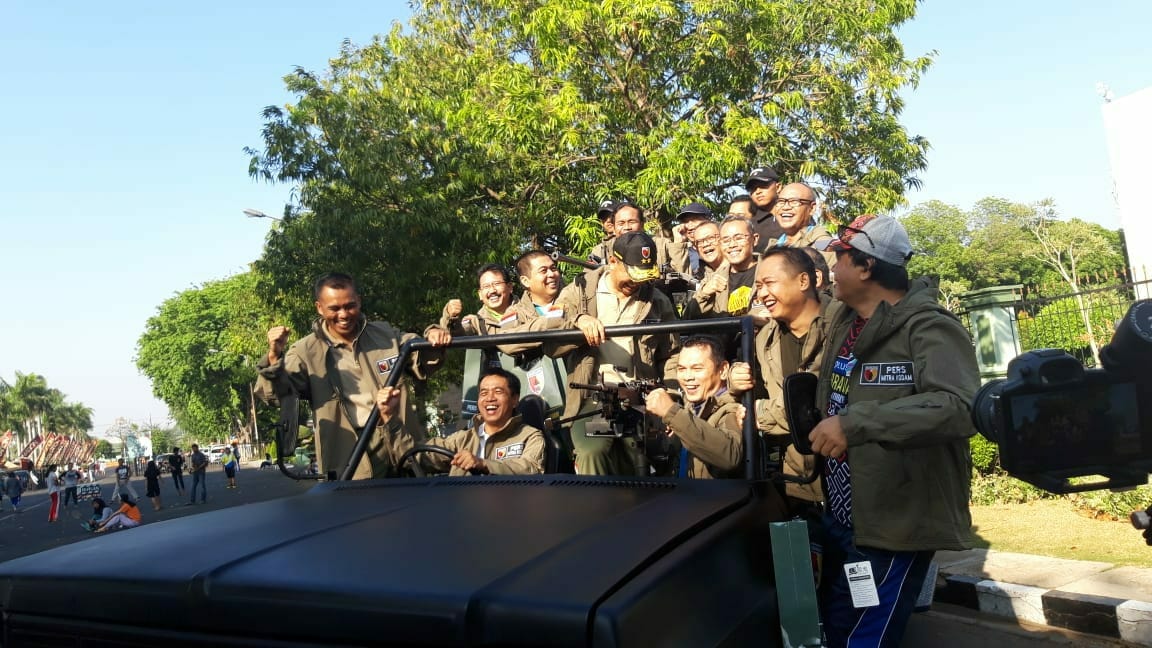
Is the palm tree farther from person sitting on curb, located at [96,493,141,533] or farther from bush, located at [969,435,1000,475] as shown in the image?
bush, located at [969,435,1000,475]

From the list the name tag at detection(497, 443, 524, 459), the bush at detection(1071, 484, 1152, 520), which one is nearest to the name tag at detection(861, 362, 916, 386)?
the name tag at detection(497, 443, 524, 459)

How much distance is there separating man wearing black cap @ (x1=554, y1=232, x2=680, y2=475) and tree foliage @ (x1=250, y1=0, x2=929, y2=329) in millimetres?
8217

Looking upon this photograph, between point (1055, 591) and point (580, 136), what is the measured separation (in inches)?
396

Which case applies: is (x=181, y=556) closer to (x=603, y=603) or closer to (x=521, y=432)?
(x=603, y=603)

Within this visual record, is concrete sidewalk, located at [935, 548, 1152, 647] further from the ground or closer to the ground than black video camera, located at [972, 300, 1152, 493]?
closer to the ground

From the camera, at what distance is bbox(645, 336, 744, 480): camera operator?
9.86 ft

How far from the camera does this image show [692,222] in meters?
7.07

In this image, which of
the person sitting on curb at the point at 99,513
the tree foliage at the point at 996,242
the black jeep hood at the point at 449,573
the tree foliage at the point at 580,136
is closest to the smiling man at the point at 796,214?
the black jeep hood at the point at 449,573

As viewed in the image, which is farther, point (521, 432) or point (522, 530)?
point (521, 432)

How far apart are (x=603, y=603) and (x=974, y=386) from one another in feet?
4.50

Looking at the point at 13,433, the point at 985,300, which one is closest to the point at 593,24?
the point at 985,300

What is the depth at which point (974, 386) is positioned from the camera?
2615mm

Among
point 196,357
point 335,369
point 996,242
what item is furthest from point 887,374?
point 996,242

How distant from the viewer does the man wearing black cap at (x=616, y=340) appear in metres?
3.84
